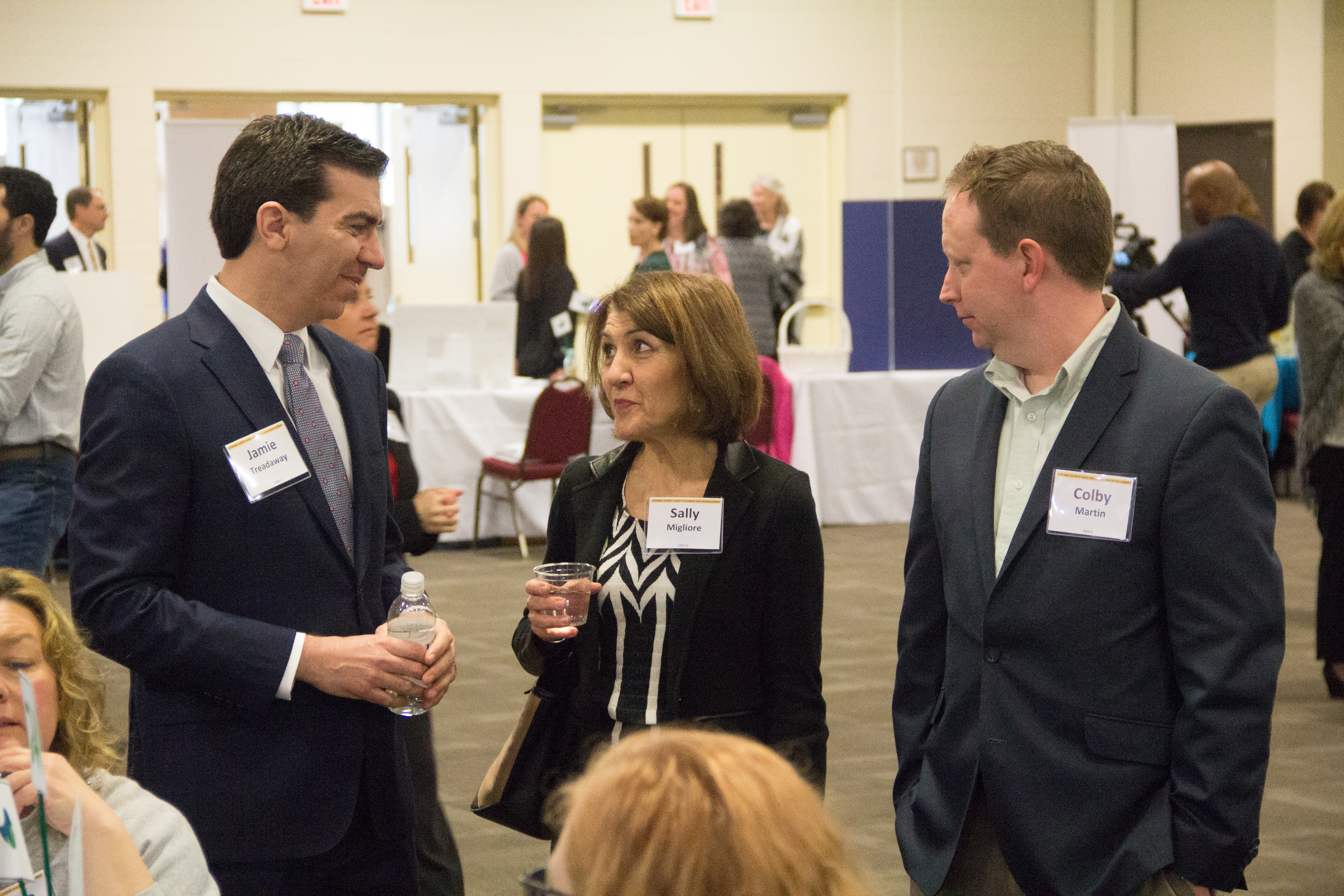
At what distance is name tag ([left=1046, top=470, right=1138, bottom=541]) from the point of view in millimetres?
1649

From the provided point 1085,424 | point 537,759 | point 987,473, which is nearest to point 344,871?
point 537,759

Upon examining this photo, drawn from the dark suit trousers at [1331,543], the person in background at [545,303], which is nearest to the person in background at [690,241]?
Result: the person in background at [545,303]

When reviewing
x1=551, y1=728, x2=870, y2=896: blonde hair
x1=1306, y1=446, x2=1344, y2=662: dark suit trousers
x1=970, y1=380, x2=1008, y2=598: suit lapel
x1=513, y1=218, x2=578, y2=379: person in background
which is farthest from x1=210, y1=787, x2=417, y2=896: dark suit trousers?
x1=513, y1=218, x2=578, y2=379: person in background

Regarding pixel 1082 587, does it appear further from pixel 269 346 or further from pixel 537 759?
pixel 269 346

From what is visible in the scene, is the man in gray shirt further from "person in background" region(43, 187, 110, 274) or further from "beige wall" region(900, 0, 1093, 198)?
"beige wall" region(900, 0, 1093, 198)

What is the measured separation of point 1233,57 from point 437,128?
603 centimetres

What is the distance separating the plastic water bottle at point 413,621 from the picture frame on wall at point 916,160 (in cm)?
952

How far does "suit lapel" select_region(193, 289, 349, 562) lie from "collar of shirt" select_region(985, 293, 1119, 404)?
88cm

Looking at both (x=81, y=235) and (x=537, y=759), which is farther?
(x=81, y=235)

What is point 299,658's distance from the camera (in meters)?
1.72

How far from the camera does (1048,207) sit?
5.71 feet

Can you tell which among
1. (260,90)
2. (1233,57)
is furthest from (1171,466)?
(1233,57)

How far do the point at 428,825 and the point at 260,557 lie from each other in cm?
114

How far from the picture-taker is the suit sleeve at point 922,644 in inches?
75.5
